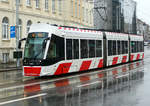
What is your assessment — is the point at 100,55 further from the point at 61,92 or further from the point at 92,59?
the point at 61,92

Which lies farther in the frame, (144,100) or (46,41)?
(46,41)

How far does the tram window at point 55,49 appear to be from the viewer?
15836mm

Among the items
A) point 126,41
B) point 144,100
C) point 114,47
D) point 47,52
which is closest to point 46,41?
point 47,52

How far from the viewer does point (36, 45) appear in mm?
15820

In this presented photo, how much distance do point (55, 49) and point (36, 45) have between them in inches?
45.2

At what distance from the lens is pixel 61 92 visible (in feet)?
38.2

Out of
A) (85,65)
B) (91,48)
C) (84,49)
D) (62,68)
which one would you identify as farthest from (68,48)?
(91,48)

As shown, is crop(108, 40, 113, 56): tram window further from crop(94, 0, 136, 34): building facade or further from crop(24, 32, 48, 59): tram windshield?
crop(94, 0, 136, 34): building facade

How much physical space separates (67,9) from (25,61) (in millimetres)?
29840

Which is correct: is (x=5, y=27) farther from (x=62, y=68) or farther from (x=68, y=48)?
(x=62, y=68)

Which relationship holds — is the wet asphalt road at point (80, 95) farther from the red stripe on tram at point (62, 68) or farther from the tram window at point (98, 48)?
the tram window at point (98, 48)

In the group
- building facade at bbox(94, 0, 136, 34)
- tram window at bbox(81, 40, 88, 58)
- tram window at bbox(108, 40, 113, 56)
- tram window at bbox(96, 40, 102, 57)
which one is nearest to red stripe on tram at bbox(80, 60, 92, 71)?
tram window at bbox(81, 40, 88, 58)

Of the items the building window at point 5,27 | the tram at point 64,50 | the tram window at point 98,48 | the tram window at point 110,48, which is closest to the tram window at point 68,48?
the tram at point 64,50

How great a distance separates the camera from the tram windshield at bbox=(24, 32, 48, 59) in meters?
15.6
